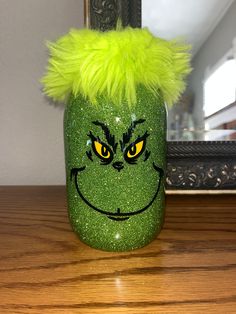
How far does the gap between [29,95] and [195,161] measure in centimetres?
43

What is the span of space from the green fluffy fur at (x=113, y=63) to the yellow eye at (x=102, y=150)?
0.17 feet

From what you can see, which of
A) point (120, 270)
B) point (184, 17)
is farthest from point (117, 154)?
point (184, 17)

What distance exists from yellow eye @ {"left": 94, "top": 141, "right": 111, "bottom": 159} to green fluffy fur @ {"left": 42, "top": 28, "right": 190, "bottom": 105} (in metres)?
0.05

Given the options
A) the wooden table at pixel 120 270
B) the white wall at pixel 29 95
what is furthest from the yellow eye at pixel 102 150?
the white wall at pixel 29 95

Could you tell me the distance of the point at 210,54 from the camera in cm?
65

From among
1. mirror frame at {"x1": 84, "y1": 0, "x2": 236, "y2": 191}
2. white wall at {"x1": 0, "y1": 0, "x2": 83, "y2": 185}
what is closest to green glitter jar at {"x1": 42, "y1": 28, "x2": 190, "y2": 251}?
mirror frame at {"x1": 84, "y1": 0, "x2": 236, "y2": 191}

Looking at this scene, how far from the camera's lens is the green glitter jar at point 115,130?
1.14 feet

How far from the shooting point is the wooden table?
26cm

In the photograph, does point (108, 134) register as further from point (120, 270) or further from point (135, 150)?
point (120, 270)

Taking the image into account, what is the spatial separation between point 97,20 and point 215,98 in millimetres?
292

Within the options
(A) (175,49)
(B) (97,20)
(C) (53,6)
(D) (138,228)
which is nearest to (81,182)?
(D) (138,228)

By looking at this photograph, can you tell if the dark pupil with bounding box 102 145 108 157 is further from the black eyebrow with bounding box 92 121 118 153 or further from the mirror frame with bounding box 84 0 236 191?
the mirror frame with bounding box 84 0 236 191

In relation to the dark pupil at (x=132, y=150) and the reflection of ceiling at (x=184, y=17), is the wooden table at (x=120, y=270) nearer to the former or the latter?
the dark pupil at (x=132, y=150)

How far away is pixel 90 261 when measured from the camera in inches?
13.8
